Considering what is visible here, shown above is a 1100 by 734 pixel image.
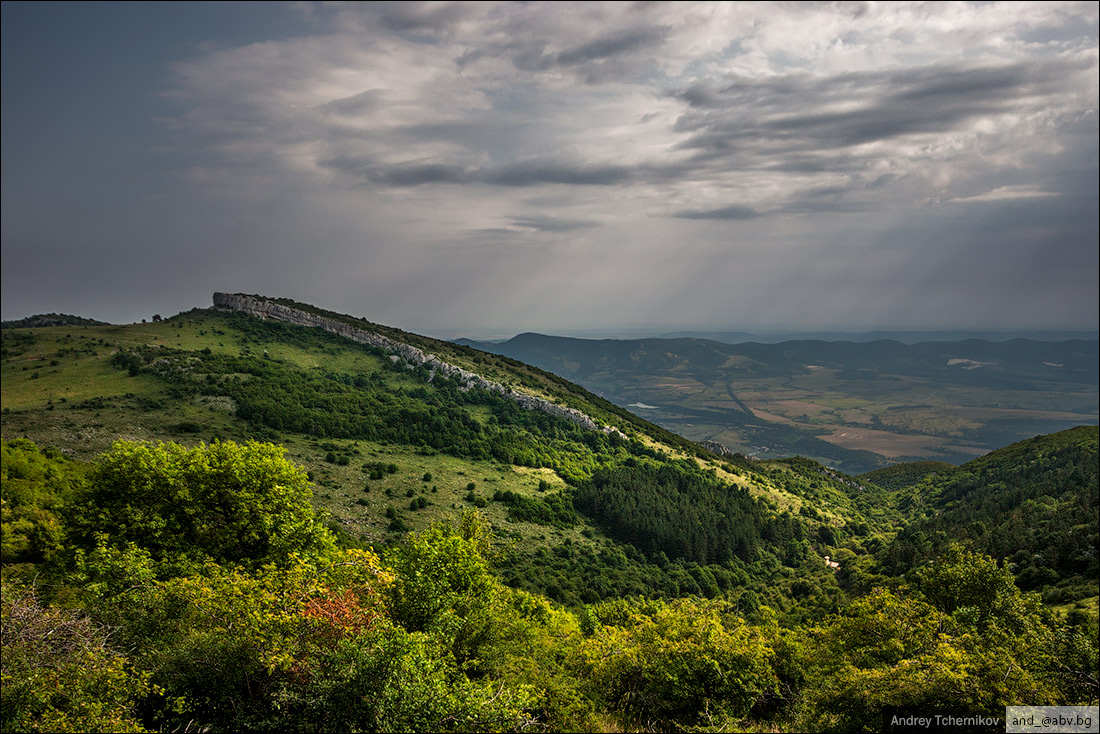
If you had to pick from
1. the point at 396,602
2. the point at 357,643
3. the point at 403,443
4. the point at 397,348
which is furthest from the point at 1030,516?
the point at 397,348

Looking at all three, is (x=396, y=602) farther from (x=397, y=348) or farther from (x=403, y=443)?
(x=397, y=348)

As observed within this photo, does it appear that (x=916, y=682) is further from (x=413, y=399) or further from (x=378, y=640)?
(x=413, y=399)

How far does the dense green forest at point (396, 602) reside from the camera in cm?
1423

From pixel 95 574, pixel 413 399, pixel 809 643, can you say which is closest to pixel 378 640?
pixel 95 574

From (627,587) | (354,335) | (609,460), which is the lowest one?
(627,587)

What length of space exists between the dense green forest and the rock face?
56.9 meters

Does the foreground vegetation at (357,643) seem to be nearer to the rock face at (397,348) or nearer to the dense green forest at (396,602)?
the dense green forest at (396,602)

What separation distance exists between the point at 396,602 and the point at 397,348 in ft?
495

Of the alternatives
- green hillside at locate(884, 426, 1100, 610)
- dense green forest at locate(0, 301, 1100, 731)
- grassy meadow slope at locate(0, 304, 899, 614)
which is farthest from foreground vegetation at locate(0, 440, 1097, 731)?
green hillside at locate(884, 426, 1100, 610)

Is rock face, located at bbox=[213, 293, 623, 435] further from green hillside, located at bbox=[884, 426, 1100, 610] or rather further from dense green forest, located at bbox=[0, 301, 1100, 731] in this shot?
green hillside, located at bbox=[884, 426, 1100, 610]

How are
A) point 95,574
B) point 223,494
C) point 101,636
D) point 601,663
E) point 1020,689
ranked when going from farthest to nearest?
point 223,494, point 95,574, point 601,663, point 1020,689, point 101,636

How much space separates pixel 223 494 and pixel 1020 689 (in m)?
36.0

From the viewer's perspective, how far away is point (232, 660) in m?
14.8

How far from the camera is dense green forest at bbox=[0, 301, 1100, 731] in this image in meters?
14.2
